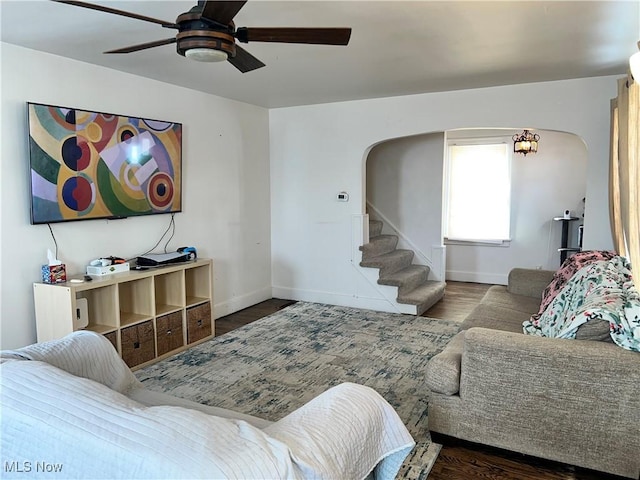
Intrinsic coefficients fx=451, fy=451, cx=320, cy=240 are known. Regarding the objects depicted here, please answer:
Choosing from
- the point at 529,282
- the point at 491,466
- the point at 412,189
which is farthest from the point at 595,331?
the point at 412,189

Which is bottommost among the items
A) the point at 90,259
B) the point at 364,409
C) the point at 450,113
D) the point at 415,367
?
the point at 415,367

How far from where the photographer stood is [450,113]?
473cm

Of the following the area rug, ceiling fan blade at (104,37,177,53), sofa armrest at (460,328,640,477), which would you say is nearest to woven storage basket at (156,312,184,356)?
the area rug

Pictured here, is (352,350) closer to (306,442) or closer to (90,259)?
(90,259)

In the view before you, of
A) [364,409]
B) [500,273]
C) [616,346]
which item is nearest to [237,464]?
[364,409]

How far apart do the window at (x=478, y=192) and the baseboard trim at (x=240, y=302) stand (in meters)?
3.14

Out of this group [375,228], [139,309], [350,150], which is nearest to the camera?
[139,309]

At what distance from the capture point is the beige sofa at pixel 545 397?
2.13 meters

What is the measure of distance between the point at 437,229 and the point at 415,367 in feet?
9.31

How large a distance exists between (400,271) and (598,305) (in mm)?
3440

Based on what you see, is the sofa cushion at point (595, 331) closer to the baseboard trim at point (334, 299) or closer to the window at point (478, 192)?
the baseboard trim at point (334, 299)

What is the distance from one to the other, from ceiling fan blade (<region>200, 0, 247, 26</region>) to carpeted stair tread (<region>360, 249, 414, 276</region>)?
12.5 feet

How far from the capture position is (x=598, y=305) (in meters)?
2.37

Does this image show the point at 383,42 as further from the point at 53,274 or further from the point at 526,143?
the point at 526,143
